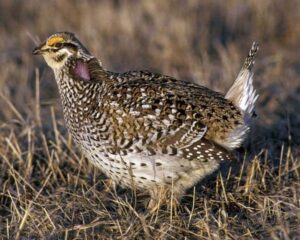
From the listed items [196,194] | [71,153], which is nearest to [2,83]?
[71,153]

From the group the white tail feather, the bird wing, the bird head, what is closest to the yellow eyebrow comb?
the bird head

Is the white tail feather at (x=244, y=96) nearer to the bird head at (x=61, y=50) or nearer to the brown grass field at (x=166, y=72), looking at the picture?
the brown grass field at (x=166, y=72)

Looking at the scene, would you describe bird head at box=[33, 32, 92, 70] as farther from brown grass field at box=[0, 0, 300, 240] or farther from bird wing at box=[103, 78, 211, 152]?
brown grass field at box=[0, 0, 300, 240]

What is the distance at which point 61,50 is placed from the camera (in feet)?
19.8

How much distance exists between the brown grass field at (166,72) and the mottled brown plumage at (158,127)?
238mm

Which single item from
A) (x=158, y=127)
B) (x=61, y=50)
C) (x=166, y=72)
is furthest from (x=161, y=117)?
(x=166, y=72)

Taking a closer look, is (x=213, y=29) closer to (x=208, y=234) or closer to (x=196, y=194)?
(x=196, y=194)

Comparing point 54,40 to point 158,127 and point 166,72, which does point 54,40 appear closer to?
point 158,127

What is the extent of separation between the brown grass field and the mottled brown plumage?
0.24m

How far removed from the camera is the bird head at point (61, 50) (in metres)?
6.04

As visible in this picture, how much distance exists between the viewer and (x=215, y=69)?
8.93 m

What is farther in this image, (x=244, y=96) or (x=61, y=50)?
(x=61, y=50)

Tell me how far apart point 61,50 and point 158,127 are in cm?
110

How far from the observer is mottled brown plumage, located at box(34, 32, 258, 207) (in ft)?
17.9
